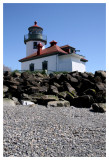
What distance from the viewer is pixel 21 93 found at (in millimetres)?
10359

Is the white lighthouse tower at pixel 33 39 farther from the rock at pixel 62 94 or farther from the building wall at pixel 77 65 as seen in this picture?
the rock at pixel 62 94

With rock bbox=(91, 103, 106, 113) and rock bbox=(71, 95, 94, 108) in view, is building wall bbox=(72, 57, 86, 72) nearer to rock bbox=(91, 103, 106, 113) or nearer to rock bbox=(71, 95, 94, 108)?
rock bbox=(71, 95, 94, 108)

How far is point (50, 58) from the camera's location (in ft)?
85.1

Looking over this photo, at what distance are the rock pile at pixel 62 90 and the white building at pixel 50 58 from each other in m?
12.8

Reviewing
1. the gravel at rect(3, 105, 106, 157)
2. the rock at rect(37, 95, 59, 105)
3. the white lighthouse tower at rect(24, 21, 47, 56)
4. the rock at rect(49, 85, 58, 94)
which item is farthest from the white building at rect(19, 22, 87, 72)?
the gravel at rect(3, 105, 106, 157)

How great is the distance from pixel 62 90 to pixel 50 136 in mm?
6544

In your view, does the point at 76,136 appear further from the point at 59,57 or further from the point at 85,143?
the point at 59,57

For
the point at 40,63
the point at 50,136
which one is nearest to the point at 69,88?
the point at 50,136

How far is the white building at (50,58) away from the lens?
82.5 ft

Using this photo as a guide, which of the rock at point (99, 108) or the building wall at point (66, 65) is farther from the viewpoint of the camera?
the building wall at point (66, 65)

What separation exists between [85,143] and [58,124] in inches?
57.3

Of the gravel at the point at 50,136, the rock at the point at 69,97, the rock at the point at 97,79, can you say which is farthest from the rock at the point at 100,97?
the gravel at the point at 50,136

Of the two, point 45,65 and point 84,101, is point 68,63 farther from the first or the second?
point 84,101

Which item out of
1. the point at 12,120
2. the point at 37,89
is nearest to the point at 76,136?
the point at 12,120
